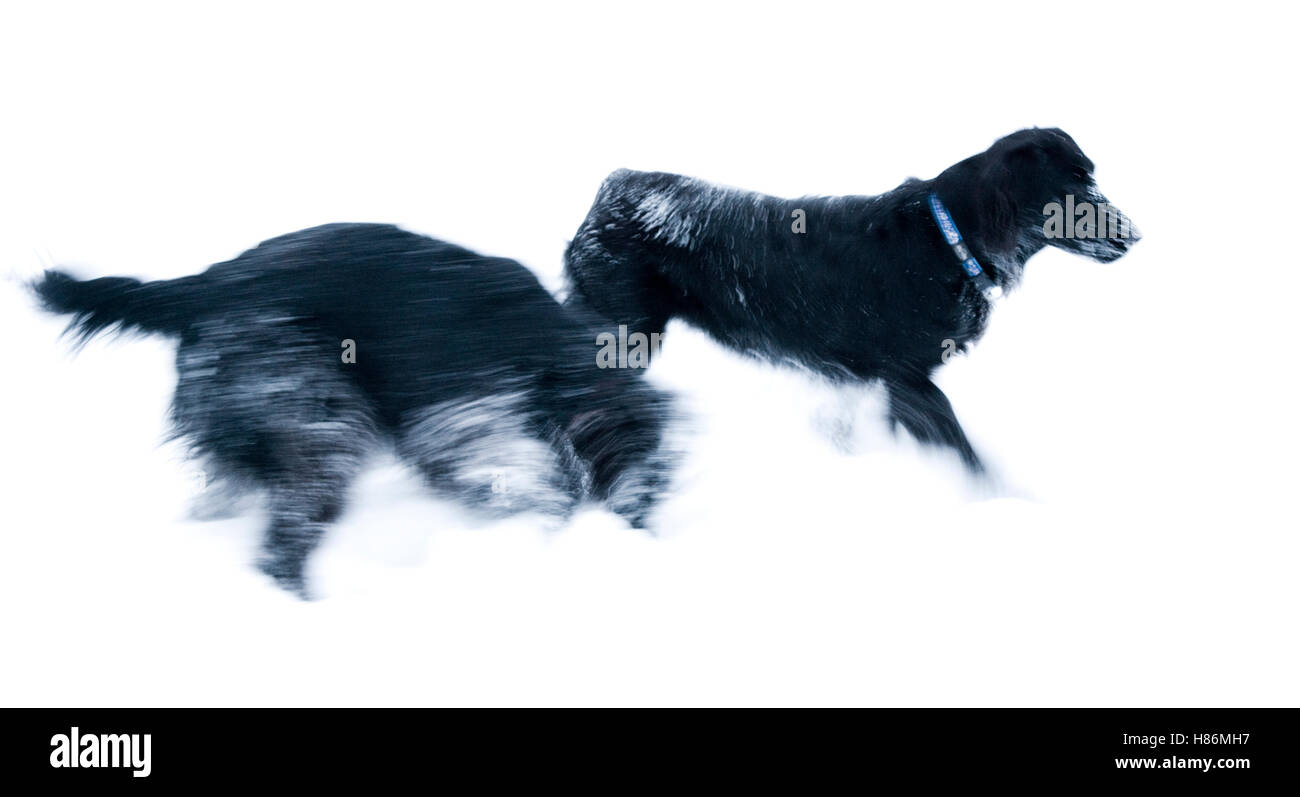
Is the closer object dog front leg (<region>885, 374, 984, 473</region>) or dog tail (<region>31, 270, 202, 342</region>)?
dog tail (<region>31, 270, 202, 342</region>)

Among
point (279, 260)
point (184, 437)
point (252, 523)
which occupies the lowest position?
point (252, 523)

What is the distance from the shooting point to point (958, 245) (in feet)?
9.41

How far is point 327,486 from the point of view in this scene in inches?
94.7

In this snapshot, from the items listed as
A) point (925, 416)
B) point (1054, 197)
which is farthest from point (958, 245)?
point (925, 416)

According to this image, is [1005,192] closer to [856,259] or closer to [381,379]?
[856,259]

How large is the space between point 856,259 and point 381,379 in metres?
1.34

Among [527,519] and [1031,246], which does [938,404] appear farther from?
[527,519]

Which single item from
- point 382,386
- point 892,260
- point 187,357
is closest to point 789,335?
point 892,260

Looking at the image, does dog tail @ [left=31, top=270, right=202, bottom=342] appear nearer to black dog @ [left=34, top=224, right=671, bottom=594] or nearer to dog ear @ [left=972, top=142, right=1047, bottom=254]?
black dog @ [left=34, top=224, right=671, bottom=594]

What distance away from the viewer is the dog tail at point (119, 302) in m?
2.50

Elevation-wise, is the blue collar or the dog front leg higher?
the blue collar

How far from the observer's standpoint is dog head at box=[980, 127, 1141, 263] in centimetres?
286

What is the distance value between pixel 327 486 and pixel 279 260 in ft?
1.90

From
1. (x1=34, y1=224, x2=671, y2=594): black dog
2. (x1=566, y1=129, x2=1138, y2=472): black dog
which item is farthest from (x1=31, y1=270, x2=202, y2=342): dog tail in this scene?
(x1=566, y1=129, x2=1138, y2=472): black dog
